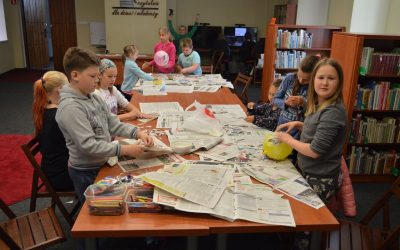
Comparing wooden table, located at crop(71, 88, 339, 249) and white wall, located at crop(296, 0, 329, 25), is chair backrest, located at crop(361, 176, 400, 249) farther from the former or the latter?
white wall, located at crop(296, 0, 329, 25)

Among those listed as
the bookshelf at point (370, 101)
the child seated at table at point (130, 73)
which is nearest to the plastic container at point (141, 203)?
the bookshelf at point (370, 101)

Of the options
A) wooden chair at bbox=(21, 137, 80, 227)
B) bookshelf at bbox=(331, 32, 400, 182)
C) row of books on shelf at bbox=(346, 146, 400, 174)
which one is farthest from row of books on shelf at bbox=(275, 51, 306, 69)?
wooden chair at bbox=(21, 137, 80, 227)

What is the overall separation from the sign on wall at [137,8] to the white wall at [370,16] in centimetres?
409

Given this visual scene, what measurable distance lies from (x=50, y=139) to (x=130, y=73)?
214 centimetres

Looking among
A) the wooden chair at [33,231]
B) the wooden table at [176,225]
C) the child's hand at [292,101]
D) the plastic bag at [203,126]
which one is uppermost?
the child's hand at [292,101]

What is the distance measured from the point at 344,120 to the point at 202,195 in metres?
0.84

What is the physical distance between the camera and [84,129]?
1.73 m

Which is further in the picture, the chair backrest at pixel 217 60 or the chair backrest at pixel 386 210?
the chair backrest at pixel 217 60

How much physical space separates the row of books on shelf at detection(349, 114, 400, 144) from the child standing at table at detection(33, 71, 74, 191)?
2.62m

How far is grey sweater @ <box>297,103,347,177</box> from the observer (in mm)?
1706

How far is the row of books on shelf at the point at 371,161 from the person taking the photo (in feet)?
11.3

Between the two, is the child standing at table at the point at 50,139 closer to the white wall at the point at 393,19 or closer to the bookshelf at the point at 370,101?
the bookshelf at the point at 370,101

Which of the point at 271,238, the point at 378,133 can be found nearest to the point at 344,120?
the point at 271,238

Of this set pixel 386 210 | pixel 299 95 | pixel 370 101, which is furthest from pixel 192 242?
pixel 370 101
